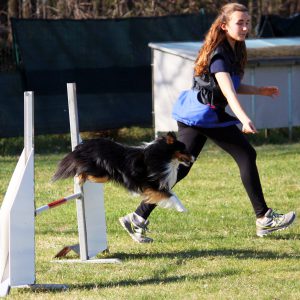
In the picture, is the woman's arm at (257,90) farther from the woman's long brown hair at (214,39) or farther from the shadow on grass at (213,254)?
the shadow on grass at (213,254)

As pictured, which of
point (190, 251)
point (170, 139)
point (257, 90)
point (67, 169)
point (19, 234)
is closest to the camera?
point (19, 234)

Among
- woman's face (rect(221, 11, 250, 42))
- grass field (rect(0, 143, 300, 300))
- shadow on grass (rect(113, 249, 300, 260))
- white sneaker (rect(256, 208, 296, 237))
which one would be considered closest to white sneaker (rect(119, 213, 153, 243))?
grass field (rect(0, 143, 300, 300))

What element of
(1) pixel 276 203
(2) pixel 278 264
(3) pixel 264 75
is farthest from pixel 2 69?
(2) pixel 278 264

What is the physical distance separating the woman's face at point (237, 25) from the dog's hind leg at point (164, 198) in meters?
1.29

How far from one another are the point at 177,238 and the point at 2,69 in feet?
25.1

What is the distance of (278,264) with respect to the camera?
6105 mm

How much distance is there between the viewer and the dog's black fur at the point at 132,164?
5.87 m

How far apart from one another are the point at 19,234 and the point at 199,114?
74.9 inches

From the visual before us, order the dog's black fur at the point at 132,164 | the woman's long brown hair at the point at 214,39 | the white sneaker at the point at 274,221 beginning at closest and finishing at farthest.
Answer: the dog's black fur at the point at 132,164 → the woman's long brown hair at the point at 214,39 → the white sneaker at the point at 274,221

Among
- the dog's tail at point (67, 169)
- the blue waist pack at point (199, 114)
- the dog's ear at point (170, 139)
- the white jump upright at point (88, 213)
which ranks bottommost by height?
the white jump upright at point (88, 213)

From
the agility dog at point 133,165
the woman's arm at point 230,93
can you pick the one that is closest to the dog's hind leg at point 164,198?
the agility dog at point 133,165

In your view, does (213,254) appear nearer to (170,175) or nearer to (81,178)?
(170,175)

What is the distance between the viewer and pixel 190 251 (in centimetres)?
665

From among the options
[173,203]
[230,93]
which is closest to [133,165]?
[173,203]
